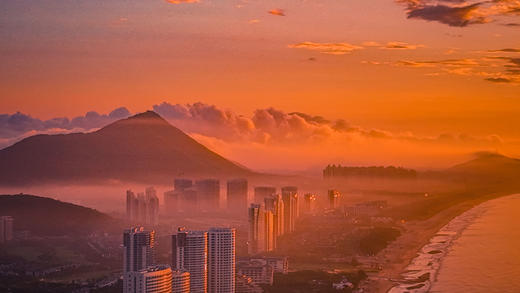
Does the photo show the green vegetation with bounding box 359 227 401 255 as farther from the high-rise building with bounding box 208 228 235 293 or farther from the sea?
the high-rise building with bounding box 208 228 235 293

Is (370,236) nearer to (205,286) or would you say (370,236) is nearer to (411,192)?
(411,192)

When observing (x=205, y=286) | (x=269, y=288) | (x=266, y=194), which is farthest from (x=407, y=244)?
(x=205, y=286)

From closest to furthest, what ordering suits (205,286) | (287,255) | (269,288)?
(205,286)
(269,288)
(287,255)

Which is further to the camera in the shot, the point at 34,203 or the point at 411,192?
the point at 411,192

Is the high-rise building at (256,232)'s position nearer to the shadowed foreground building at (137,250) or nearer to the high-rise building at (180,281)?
the shadowed foreground building at (137,250)

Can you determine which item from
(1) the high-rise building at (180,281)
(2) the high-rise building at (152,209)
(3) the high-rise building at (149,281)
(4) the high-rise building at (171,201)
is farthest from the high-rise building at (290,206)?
(3) the high-rise building at (149,281)

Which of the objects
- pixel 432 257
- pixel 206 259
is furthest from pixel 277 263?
pixel 432 257

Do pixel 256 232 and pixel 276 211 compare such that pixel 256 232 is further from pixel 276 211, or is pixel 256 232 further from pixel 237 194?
pixel 237 194

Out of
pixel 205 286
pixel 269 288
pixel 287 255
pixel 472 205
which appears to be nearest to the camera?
pixel 205 286
